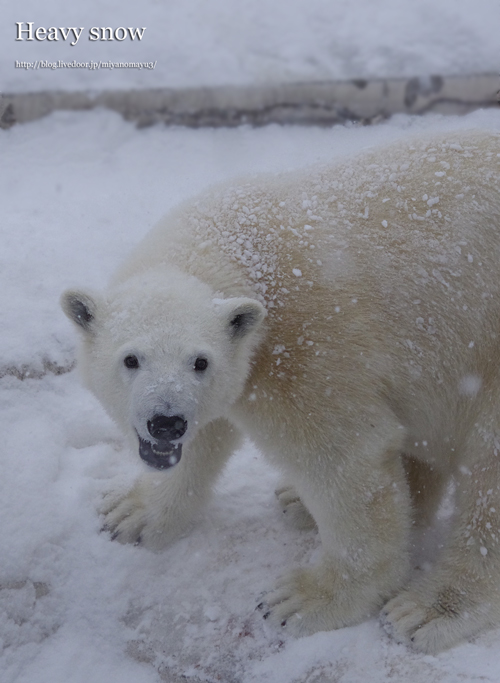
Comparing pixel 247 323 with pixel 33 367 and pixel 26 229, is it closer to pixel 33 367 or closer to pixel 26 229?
pixel 33 367

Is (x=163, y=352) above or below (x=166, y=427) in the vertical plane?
above

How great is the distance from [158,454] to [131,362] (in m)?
0.41

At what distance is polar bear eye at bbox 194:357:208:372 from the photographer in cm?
297

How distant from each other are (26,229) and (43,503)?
2.71m

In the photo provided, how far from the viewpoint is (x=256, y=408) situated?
10.7ft

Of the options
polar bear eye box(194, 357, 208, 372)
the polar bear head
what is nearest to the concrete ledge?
the polar bear head

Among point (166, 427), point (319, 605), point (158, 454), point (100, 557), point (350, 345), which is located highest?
point (350, 345)

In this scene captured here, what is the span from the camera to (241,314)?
9.88 feet

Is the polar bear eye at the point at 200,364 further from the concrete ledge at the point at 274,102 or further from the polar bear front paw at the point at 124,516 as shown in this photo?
the concrete ledge at the point at 274,102

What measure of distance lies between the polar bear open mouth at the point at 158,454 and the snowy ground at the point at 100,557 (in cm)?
109

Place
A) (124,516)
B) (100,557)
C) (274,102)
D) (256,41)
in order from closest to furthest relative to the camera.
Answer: (100,557)
(124,516)
(274,102)
(256,41)

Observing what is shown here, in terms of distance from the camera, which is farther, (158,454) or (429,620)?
(429,620)

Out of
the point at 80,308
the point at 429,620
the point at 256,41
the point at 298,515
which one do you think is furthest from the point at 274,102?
the point at 429,620

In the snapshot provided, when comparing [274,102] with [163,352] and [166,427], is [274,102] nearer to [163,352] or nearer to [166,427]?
[163,352]
